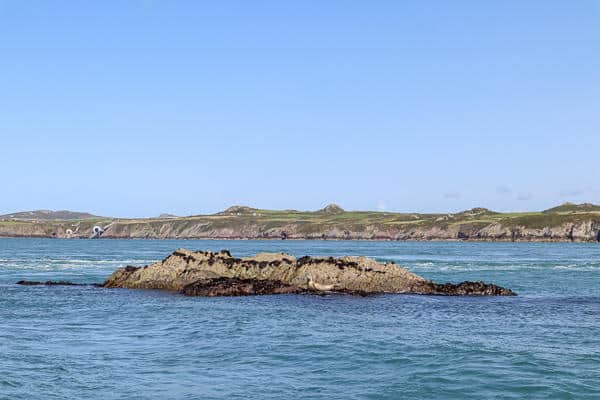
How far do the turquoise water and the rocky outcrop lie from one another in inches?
127

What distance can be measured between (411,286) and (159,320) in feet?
72.7

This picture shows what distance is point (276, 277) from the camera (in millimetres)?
55000

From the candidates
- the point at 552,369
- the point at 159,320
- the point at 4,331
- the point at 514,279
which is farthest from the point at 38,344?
the point at 514,279

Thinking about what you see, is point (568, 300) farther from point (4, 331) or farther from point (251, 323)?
point (4, 331)

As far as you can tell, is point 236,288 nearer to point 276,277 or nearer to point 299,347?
point 276,277

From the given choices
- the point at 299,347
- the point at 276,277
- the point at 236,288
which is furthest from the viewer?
the point at 276,277

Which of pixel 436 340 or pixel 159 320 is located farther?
pixel 159 320

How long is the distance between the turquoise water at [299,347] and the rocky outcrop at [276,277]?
323 cm

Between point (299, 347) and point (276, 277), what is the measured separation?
26224 millimetres

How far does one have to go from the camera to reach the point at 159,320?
121 feet

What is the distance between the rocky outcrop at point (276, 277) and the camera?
51.3 m

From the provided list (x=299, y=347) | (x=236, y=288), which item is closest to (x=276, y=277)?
(x=236, y=288)

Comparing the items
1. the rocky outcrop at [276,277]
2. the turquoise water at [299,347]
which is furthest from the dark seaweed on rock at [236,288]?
the turquoise water at [299,347]

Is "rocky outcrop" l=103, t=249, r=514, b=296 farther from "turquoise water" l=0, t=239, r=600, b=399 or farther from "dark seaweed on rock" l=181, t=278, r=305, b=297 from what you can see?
"turquoise water" l=0, t=239, r=600, b=399
